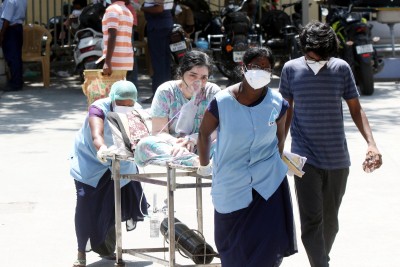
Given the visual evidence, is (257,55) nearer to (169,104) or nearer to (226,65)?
(169,104)

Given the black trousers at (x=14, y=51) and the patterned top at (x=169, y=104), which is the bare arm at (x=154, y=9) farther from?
the patterned top at (x=169, y=104)

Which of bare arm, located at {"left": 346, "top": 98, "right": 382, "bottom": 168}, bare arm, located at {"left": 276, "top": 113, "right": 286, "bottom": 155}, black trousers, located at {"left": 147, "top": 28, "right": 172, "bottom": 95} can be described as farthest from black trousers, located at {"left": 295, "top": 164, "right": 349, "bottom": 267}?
black trousers, located at {"left": 147, "top": 28, "right": 172, "bottom": 95}

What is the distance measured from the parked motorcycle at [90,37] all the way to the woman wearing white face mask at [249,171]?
9117mm

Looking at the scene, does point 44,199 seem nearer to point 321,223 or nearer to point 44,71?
point 321,223

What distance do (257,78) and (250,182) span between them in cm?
49

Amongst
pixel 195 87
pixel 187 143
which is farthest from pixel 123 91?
pixel 187 143

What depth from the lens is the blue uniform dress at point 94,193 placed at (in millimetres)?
6090

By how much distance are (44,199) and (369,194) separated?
254cm

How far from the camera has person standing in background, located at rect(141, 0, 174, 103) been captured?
511 inches

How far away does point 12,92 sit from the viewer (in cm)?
1472

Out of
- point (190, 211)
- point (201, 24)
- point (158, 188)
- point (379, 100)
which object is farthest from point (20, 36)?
point (190, 211)

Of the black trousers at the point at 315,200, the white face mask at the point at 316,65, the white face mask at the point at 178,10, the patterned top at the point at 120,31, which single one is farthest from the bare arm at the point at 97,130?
the white face mask at the point at 178,10

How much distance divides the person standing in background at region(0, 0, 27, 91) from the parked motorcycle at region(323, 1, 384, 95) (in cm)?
433

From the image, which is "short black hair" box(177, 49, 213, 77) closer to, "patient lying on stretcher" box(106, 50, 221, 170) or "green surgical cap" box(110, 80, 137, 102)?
"patient lying on stretcher" box(106, 50, 221, 170)
